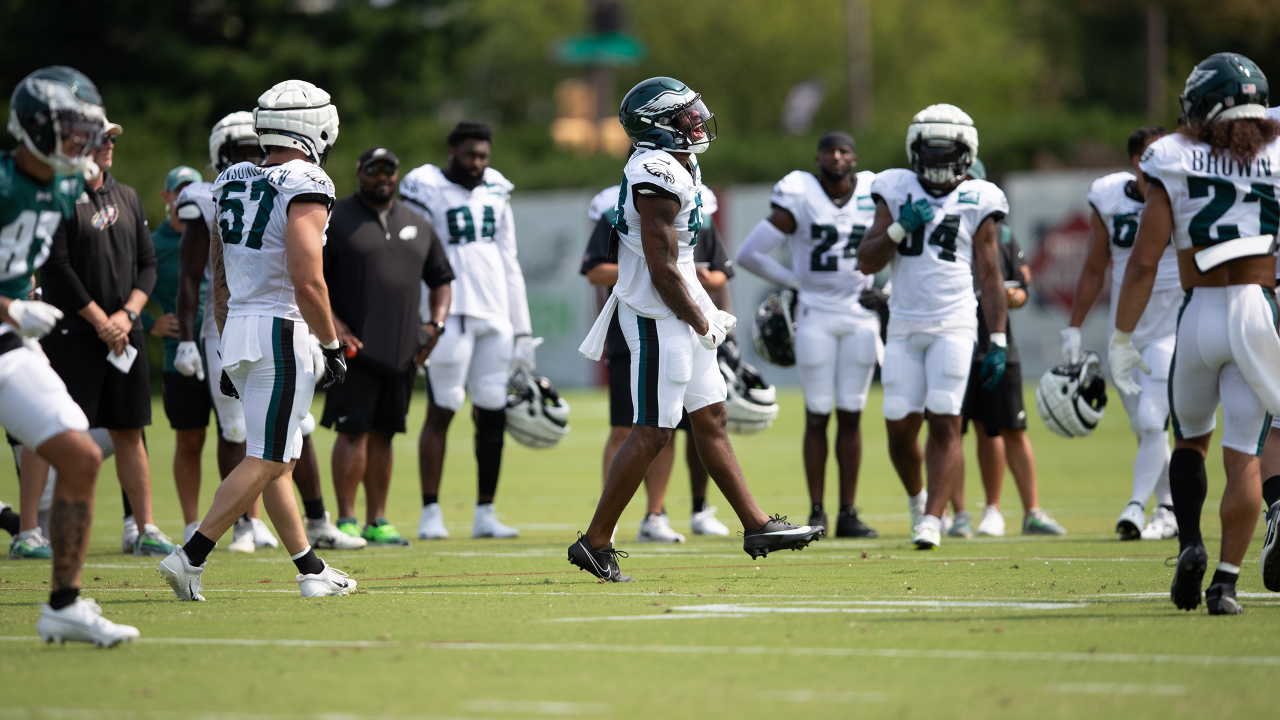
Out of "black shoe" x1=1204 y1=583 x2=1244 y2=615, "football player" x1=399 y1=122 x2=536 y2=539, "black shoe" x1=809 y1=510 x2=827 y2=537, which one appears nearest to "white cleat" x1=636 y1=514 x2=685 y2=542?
"black shoe" x1=809 y1=510 x2=827 y2=537

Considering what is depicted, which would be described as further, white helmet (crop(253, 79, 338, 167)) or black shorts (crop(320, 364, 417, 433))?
black shorts (crop(320, 364, 417, 433))

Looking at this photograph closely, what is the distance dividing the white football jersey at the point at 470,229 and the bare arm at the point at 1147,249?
4.91 meters

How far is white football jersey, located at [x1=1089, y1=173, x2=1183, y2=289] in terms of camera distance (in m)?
9.23

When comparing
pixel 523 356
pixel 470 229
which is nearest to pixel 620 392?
pixel 523 356

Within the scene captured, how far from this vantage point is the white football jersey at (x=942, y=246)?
8.80 meters

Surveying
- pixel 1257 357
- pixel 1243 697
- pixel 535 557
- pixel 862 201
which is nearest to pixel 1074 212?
pixel 862 201

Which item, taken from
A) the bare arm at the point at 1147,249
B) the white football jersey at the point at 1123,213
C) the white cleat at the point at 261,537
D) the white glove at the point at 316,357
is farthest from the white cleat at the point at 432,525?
the bare arm at the point at 1147,249

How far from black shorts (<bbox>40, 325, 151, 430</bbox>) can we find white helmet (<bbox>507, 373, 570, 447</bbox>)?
7.76ft

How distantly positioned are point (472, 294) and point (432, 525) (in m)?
1.46

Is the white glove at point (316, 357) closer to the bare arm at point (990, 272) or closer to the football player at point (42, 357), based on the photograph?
the football player at point (42, 357)

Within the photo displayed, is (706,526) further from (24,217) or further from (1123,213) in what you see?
(24,217)

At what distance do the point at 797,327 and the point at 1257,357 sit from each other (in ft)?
15.3

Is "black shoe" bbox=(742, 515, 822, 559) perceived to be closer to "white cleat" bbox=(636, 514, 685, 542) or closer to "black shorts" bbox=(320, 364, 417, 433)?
"white cleat" bbox=(636, 514, 685, 542)

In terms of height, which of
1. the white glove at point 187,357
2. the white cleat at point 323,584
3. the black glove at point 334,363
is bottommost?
the white cleat at point 323,584
